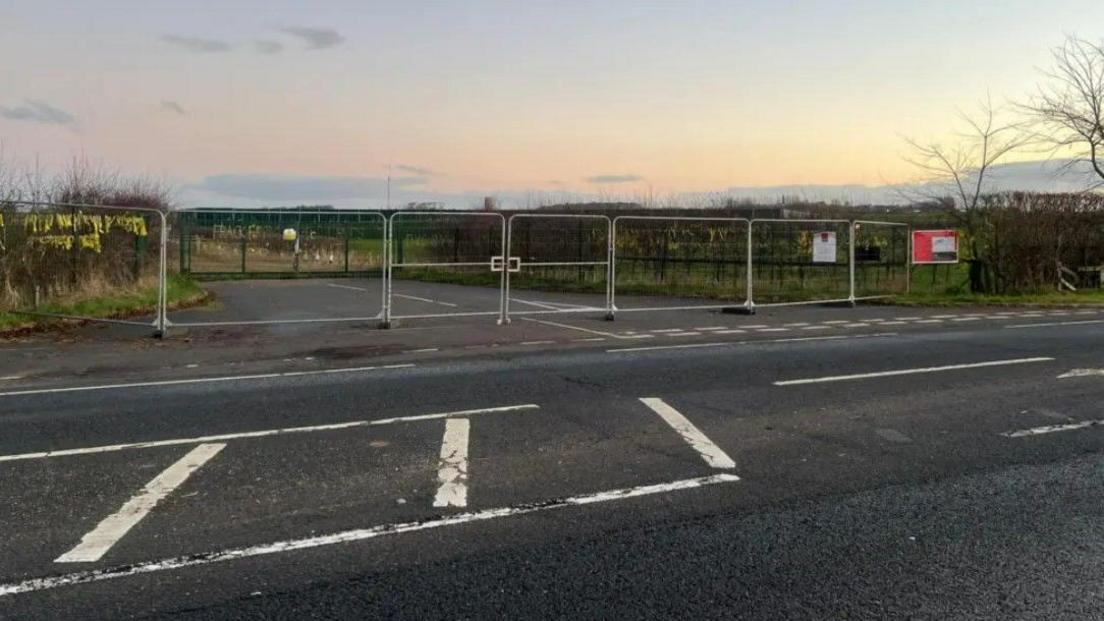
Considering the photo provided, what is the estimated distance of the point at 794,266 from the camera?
911 inches

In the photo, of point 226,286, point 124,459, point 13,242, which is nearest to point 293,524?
point 124,459

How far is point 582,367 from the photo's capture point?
1030 cm

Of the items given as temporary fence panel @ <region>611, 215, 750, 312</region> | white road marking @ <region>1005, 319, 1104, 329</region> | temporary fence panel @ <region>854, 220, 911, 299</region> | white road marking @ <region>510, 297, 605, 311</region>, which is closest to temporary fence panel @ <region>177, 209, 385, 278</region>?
white road marking @ <region>510, 297, 605, 311</region>

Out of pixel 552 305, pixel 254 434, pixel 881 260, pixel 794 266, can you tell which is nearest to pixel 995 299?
pixel 881 260

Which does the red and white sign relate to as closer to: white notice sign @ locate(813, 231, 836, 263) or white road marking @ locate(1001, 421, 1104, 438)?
white notice sign @ locate(813, 231, 836, 263)

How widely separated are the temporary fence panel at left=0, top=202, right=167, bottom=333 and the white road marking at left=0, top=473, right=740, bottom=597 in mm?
9722

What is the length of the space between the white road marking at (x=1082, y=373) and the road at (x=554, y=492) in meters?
0.08

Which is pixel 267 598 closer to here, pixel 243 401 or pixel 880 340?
pixel 243 401

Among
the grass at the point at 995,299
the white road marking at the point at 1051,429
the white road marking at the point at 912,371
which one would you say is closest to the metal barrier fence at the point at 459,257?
the grass at the point at 995,299

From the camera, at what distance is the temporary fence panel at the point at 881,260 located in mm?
22031

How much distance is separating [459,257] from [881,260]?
51.0 feet

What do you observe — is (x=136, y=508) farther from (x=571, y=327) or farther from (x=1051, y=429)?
(x=571, y=327)

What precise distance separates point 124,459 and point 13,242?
10595mm

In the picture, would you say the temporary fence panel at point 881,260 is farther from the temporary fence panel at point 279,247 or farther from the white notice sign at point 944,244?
the temporary fence panel at point 279,247
